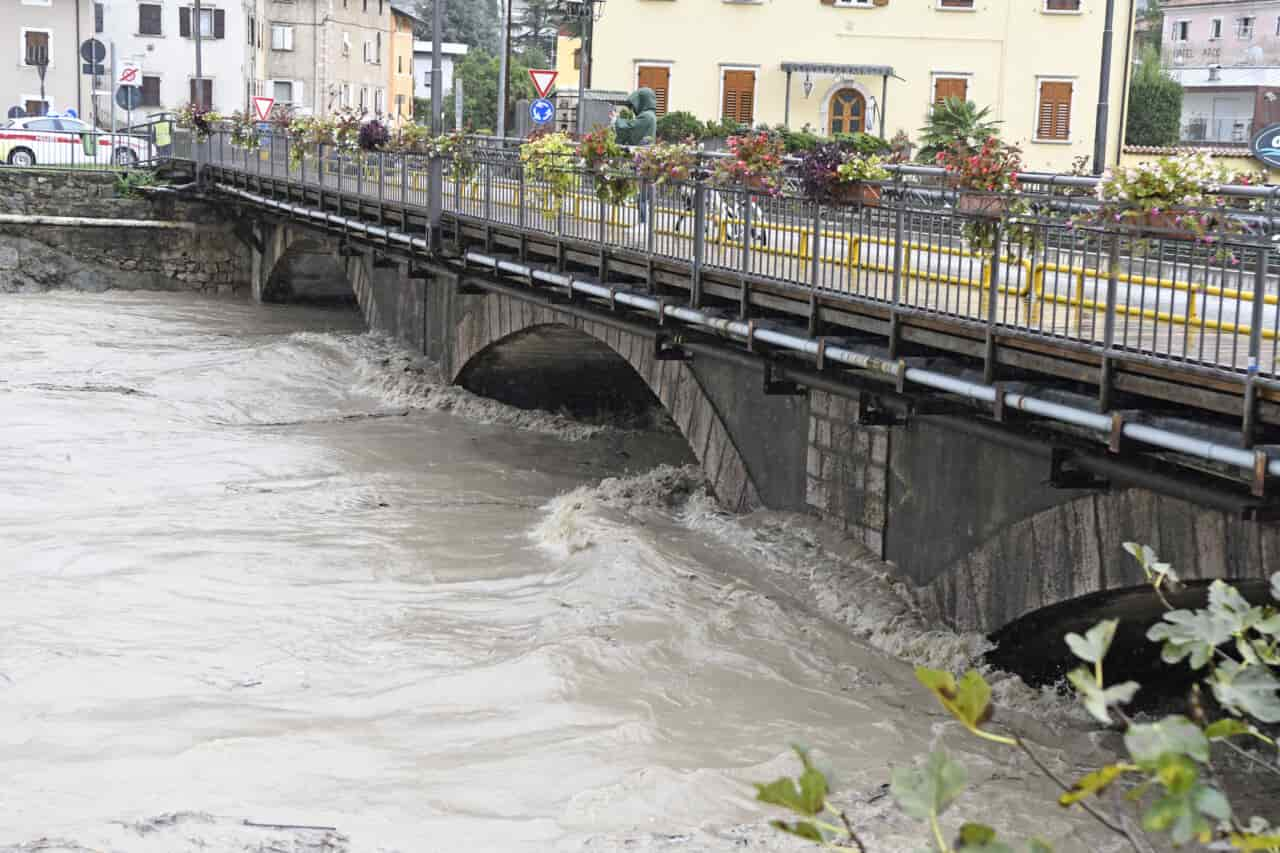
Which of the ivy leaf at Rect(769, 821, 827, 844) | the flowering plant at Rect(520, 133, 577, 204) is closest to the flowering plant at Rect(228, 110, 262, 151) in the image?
the flowering plant at Rect(520, 133, 577, 204)

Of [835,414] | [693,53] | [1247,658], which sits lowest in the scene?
[835,414]

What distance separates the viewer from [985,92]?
43.1 metres

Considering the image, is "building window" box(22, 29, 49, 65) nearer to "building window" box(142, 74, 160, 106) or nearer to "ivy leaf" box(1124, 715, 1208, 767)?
"building window" box(142, 74, 160, 106)

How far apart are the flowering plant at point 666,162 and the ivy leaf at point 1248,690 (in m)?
12.3

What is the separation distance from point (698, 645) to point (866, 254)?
116 inches

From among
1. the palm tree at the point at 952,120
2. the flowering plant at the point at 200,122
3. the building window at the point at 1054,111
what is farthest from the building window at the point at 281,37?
the building window at the point at 1054,111

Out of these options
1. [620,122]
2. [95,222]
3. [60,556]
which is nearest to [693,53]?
[95,222]

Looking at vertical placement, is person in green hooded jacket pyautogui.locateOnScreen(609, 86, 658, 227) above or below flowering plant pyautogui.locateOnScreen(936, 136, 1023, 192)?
above

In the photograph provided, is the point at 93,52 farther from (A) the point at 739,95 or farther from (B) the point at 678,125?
(A) the point at 739,95

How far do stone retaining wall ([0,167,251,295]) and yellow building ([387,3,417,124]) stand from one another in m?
43.1

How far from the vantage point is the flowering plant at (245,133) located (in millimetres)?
33766

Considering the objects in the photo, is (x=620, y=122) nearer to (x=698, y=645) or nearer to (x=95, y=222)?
(x=698, y=645)

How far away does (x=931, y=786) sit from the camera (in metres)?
2.88

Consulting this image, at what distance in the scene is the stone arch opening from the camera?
116 feet
